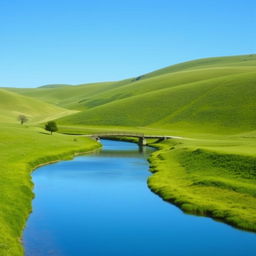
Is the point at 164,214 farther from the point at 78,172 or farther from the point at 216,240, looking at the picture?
the point at 78,172

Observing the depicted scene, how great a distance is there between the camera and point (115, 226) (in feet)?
129

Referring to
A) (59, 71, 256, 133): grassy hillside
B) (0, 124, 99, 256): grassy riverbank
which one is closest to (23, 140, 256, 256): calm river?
(0, 124, 99, 256): grassy riverbank

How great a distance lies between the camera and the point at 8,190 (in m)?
45.3

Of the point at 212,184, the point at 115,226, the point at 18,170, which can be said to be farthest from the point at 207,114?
the point at 115,226

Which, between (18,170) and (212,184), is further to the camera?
(18,170)

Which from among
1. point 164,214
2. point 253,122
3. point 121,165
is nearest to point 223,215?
point 164,214

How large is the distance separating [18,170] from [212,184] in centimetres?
2591

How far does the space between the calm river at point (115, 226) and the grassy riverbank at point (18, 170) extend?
125 cm

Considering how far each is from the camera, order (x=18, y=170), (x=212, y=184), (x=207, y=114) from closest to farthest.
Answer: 1. (x=212, y=184)
2. (x=18, y=170)
3. (x=207, y=114)

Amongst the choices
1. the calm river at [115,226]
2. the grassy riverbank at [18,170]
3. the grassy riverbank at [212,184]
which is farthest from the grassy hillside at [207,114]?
the calm river at [115,226]

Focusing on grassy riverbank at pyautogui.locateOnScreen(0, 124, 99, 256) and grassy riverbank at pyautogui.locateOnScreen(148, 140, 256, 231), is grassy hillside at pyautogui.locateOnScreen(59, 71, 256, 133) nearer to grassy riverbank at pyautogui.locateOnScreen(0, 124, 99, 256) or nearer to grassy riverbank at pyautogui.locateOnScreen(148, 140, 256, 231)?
grassy riverbank at pyautogui.locateOnScreen(0, 124, 99, 256)

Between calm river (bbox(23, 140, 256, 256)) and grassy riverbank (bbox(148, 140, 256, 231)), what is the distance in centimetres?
128

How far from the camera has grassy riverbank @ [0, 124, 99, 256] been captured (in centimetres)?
3350

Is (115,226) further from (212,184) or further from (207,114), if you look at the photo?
(207,114)
